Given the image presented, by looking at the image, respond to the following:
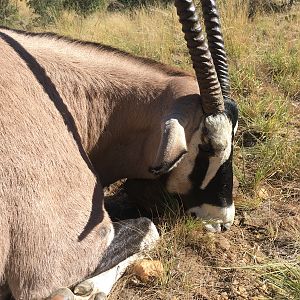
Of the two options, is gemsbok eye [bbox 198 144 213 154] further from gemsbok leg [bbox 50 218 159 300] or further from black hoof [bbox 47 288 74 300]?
black hoof [bbox 47 288 74 300]

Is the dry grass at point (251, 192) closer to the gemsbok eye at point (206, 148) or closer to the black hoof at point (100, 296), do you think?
the black hoof at point (100, 296)

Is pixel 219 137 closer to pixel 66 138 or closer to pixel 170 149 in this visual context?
pixel 170 149

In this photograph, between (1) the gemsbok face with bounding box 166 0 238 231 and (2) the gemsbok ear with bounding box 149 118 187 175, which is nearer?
(2) the gemsbok ear with bounding box 149 118 187 175

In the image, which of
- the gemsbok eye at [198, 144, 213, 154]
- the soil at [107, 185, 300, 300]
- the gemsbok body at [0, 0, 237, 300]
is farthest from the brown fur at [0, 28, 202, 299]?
the soil at [107, 185, 300, 300]

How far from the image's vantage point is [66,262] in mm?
3146

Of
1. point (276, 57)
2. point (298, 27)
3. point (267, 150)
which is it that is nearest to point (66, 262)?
point (267, 150)

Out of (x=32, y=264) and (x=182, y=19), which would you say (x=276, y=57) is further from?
(x=32, y=264)

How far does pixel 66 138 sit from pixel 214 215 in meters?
1.24

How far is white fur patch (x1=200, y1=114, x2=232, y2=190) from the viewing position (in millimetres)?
3396

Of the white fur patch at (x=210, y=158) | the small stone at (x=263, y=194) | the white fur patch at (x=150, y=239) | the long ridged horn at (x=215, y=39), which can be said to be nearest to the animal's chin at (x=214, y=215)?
the white fur patch at (x=210, y=158)

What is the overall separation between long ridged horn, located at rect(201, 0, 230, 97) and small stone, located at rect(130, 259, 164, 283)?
1.38 metres

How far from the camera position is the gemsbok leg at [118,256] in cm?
324

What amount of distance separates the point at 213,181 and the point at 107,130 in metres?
0.93

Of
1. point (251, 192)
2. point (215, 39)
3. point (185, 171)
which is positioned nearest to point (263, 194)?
point (251, 192)
